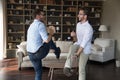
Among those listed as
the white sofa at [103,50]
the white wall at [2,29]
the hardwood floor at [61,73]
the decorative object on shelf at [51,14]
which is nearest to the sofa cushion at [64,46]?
the hardwood floor at [61,73]

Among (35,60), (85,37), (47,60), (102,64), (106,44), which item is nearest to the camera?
(85,37)

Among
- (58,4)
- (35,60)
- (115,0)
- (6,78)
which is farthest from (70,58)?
(58,4)

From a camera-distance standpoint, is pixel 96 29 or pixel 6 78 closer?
pixel 6 78

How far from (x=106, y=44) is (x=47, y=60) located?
2.53 meters

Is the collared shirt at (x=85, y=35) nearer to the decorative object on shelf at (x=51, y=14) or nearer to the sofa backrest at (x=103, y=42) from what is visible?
the sofa backrest at (x=103, y=42)

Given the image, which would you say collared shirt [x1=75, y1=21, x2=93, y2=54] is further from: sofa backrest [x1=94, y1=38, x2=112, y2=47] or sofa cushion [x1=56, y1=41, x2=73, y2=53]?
sofa backrest [x1=94, y1=38, x2=112, y2=47]

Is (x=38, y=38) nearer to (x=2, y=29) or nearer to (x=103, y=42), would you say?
(x=103, y=42)

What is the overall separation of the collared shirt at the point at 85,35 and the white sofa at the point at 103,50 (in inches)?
151

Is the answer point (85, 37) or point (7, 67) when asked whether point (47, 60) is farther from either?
point (85, 37)

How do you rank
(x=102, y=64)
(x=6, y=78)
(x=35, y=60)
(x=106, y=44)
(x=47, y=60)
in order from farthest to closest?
(x=106, y=44) → (x=102, y=64) → (x=47, y=60) → (x=6, y=78) → (x=35, y=60)

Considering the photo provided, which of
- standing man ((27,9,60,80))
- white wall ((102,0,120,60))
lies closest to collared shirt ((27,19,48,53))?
standing man ((27,9,60,80))

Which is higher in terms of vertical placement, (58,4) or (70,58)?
(58,4)

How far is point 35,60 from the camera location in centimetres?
381

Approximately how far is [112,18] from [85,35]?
5204mm
